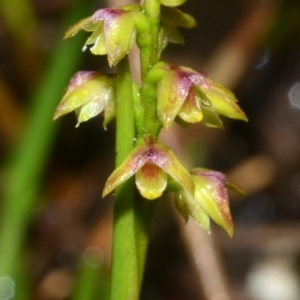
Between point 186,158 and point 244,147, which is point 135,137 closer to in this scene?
point 186,158

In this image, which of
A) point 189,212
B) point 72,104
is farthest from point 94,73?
point 189,212

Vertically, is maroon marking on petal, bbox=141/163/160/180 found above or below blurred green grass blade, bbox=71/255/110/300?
above

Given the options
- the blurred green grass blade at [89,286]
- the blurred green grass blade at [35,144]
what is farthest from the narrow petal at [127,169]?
the blurred green grass blade at [35,144]

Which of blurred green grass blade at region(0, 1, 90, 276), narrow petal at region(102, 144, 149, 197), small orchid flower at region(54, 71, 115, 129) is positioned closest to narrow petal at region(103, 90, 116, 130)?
small orchid flower at region(54, 71, 115, 129)

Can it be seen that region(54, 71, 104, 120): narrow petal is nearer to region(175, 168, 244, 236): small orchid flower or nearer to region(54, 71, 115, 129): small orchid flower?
region(54, 71, 115, 129): small orchid flower

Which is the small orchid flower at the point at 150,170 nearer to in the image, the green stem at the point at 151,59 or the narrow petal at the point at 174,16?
the green stem at the point at 151,59

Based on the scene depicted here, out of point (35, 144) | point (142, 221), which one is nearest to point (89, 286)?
point (35, 144)

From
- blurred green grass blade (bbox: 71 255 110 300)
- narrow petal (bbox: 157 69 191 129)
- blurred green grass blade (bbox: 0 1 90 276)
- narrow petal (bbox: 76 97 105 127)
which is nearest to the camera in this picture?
narrow petal (bbox: 157 69 191 129)
